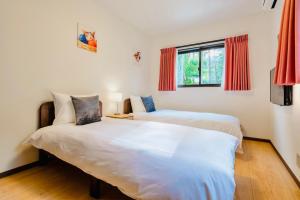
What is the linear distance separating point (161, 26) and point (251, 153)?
3328mm

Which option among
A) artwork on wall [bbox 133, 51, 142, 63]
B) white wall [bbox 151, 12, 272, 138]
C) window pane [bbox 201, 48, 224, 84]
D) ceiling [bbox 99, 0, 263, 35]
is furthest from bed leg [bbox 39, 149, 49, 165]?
window pane [bbox 201, 48, 224, 84]

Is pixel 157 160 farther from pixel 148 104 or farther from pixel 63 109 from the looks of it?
pixel 148 104

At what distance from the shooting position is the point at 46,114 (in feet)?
7.02

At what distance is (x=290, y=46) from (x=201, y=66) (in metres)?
2.56

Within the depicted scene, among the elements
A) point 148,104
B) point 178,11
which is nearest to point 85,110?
point 148,104

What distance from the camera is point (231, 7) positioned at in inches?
120

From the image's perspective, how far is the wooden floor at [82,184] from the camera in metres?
1.51

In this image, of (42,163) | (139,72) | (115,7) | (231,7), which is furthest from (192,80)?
(42,163)

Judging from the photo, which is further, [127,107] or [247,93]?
[127,107]

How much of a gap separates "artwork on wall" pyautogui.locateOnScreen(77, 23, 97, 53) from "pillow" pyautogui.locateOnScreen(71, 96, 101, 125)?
1.00 metres

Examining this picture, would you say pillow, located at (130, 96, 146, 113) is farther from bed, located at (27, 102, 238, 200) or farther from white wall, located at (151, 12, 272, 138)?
bed, located at (27, 102, 238, 200)

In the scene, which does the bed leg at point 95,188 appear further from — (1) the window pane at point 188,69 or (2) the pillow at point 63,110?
(1) the window pane at point 188,69

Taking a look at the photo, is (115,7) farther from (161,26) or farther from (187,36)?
(187,36)

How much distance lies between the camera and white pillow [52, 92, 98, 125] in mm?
2100
